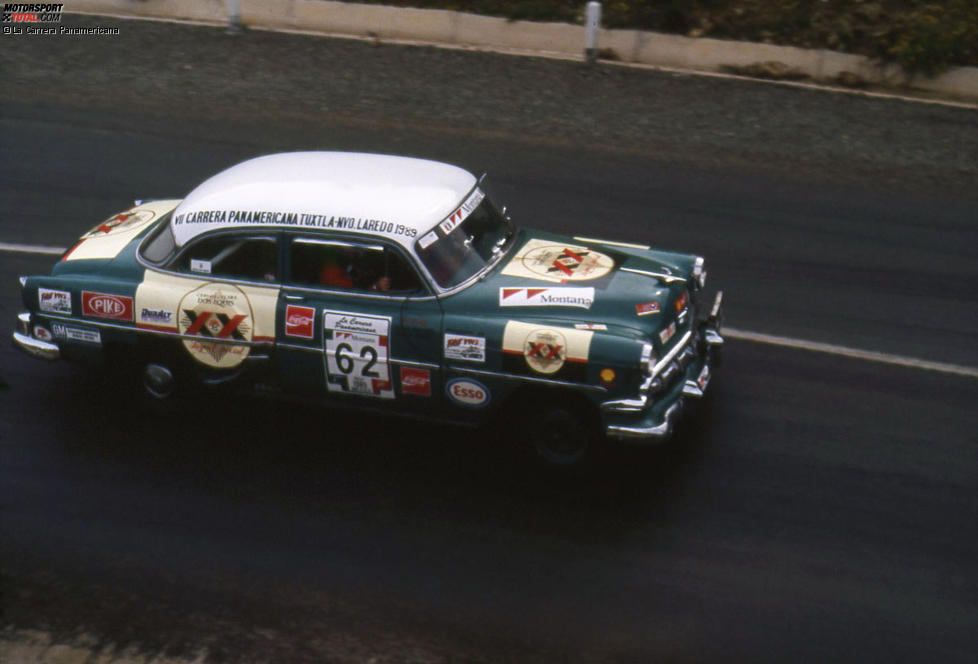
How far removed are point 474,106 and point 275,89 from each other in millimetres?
2455

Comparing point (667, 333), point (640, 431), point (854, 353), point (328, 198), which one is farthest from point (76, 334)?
point (854, 353)

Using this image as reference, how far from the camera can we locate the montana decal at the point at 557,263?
695cm

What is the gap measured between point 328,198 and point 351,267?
1.59 feet

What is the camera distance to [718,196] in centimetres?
1088

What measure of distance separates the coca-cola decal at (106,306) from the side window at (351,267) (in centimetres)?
116

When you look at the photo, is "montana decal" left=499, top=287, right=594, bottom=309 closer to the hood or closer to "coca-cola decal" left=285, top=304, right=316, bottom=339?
"coca-cola decal" left=285, top=304, right=316, bottom=339

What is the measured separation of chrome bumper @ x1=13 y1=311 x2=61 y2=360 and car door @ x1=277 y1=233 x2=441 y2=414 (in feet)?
5.54

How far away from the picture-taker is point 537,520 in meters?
6.54

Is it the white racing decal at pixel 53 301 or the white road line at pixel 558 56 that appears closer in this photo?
the white racing decal at pixel 53 301

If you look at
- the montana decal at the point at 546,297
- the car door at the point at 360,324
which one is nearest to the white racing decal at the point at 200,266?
the car door at the point at 360,324

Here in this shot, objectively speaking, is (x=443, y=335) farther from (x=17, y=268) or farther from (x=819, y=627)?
(x=17, y=268)

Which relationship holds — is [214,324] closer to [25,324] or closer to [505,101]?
[25,324]

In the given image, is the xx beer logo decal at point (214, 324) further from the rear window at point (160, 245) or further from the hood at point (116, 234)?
the hood at point (116, 234)

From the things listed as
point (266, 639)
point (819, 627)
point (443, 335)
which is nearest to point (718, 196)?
point (443, 335)
